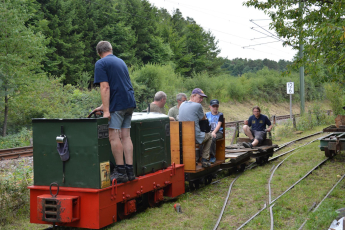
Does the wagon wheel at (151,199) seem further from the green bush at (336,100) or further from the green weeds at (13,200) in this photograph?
the green bush at (336,100)

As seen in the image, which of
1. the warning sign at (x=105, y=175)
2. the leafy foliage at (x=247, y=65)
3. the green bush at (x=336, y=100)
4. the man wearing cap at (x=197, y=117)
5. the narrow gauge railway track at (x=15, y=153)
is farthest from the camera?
the leafy foliage at (x=247, y=65)

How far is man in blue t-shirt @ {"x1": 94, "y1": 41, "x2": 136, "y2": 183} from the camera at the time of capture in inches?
200

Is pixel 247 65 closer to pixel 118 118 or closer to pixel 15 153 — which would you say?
pixel 15 153

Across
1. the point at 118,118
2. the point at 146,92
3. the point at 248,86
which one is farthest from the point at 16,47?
the point at 248,86

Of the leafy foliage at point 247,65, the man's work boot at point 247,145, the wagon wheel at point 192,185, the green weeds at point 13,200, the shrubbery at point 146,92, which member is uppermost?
the leafy foliage at point 247,65

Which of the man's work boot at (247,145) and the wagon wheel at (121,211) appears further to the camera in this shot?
the man's work boot at (247,145)

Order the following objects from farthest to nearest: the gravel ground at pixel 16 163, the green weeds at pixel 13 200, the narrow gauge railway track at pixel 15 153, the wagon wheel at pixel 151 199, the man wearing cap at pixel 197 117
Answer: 1. the narrow gauge railway track at pixel 15 153
2. the gravel ground at pixel 16 163
3. the man wearing cap at pixel 197 117
4. the wagon wheel at pixel 151 199
5. the green weeds at pixel 13 200

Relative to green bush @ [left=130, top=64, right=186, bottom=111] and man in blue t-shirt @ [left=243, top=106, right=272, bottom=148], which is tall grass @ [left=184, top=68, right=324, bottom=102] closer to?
green bush @ [left=130, top=64, right=186, bottom=111]

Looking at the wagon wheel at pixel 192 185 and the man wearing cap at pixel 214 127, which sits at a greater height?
the man wearing cap at pixel 214 127

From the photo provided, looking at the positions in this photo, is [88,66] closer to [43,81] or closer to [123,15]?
[123,15]

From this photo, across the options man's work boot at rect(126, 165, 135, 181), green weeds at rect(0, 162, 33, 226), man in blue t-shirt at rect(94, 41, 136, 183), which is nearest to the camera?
man in blue t-shirt at rect(94, 41, 136, 183)

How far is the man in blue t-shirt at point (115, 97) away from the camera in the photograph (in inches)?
200

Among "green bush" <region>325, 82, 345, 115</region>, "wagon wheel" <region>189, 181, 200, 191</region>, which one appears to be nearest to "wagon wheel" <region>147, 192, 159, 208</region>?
"wagon wheel" <region>189, 181, 200, 191</region>

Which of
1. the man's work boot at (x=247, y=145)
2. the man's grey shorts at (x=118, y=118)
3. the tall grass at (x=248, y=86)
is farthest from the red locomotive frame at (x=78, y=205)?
the tall grass at (x=248, y=86)
